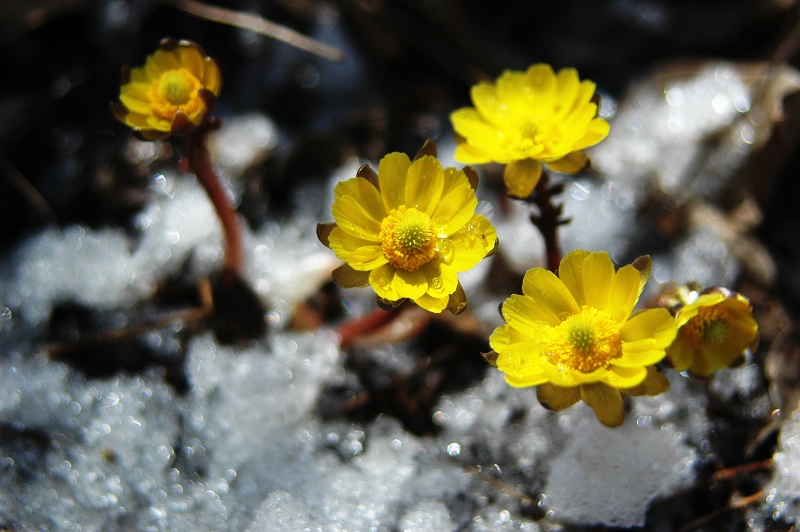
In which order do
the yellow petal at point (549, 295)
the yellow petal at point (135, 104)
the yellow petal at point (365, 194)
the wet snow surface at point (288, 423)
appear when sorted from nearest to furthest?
the yellow petal at point (549, 295), the yellow petal at point (365, 194), the wet snow surface at point (288, 423), the yellow petal at point (135, 104)

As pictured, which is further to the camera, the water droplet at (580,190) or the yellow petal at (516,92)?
the water droplet at (580,190)

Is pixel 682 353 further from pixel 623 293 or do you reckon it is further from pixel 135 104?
pixel 135 104

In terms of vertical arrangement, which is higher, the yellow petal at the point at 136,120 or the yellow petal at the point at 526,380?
the yellow petal at the point at 136,120

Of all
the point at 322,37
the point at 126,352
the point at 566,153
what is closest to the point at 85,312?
the point at 126,352

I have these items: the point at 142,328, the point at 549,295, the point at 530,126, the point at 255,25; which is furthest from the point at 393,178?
the point at 255,25

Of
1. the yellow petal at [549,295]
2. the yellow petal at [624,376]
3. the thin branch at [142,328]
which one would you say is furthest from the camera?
the thin branch at [142,328]

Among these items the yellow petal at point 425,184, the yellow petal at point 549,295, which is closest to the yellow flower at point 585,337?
the yellow petal at point 549,295

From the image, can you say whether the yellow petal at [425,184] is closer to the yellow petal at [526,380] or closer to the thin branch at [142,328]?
the yellow petal at [526,380]

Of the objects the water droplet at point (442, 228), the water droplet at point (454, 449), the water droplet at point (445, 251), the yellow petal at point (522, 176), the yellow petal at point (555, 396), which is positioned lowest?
the water droplet at point (454, 449)
